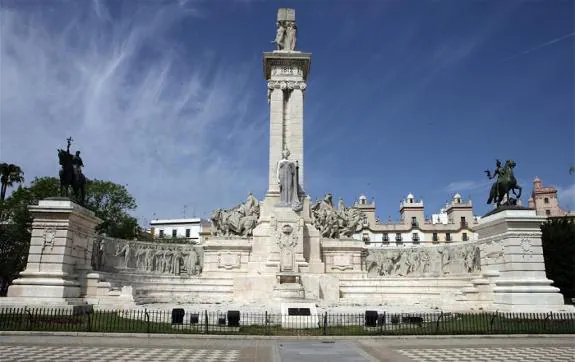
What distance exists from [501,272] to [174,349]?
1696 cm

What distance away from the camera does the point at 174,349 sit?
1181 centimetres

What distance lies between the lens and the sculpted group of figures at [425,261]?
27.1m

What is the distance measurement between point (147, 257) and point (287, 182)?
1061 centimetres

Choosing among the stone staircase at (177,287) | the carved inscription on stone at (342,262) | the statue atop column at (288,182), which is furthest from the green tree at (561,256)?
the stone staircase at (177,287)

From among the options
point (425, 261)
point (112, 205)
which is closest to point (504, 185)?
point (425, 261)

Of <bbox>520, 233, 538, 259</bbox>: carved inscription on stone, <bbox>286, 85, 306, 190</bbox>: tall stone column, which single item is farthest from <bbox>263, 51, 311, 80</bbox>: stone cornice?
<bbox>520, 233, 538, 259</bbox>: carved inscription on stone

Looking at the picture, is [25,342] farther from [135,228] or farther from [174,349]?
[135,228]

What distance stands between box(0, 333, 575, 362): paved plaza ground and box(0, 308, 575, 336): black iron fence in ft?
2.51

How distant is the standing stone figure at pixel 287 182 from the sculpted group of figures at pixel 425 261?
305 inches

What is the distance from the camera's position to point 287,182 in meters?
29.0

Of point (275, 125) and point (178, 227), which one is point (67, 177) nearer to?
point (275, 125)

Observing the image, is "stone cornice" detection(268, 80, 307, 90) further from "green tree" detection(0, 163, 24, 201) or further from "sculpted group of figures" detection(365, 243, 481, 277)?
"green tree" detection(0, 163, 24, 201)

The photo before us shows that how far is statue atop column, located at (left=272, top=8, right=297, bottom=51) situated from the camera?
3576 centimetres

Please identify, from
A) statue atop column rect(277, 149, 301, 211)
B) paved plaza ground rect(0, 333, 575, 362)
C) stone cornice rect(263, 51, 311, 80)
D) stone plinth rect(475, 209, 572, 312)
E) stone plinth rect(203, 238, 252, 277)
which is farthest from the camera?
stone cornice rect(263, 51, 311, 80)
